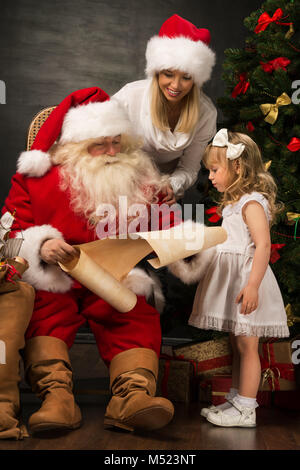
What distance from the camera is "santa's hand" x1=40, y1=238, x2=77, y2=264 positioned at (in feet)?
5.57

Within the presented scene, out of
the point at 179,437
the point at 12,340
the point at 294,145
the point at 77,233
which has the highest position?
the point at 294,145

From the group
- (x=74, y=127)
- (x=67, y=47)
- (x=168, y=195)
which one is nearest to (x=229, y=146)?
(x=168, y=195)

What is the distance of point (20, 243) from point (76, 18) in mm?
2098

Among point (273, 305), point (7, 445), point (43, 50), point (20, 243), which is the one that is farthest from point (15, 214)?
point (43, 50)

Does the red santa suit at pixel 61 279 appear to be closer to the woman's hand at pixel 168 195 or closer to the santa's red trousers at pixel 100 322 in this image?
the santa's red trousers at pixel 100 322

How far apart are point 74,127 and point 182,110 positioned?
50 cm

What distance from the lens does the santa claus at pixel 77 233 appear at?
1676 mm

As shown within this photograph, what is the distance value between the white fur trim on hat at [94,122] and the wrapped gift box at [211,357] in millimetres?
845

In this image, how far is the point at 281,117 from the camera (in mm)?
2100

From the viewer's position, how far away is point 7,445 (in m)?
1.45

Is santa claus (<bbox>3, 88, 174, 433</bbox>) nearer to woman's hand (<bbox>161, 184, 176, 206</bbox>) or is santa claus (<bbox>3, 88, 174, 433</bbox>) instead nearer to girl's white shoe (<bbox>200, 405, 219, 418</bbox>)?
woman's hand (<bbox>161, 184, 176, 206</bbox>)

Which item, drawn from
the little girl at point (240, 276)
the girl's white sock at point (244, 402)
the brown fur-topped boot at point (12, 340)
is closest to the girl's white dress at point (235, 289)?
the little girl at point (240, 276)

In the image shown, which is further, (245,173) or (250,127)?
(250,127)

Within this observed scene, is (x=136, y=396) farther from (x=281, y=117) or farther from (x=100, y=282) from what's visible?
(x=281, y=117)
